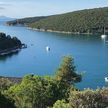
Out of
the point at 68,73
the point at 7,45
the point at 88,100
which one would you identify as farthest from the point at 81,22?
the point at 88,100

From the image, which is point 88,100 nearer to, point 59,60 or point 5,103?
point 5,103

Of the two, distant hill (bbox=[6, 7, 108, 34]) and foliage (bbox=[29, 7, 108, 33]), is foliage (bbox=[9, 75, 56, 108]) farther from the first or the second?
foliage (bbox=[29, 7, 108, 33])

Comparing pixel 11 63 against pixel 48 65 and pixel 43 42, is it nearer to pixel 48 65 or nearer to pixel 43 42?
pixel 48 65

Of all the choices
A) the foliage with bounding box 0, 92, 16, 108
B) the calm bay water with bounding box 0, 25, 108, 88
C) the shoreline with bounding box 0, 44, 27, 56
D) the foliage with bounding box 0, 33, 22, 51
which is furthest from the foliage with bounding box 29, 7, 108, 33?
the foliage with bounding box 0, 92, 16, 108

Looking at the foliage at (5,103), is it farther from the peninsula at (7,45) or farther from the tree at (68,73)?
the peninsula at (7,45)

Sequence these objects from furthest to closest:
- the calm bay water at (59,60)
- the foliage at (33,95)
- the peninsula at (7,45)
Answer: the peninsula at (7,45) → the calm bay water at (59,60) → the foliage at (33,95)

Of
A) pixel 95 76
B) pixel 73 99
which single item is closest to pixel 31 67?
pixel 95 76

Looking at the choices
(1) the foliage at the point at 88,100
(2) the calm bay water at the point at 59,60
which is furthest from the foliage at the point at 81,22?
(1) the foliage at the point at 88,100

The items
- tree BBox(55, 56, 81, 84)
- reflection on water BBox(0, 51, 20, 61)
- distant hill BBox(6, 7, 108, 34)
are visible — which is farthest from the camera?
distant hill BBox(6, 7, 108, 34)
